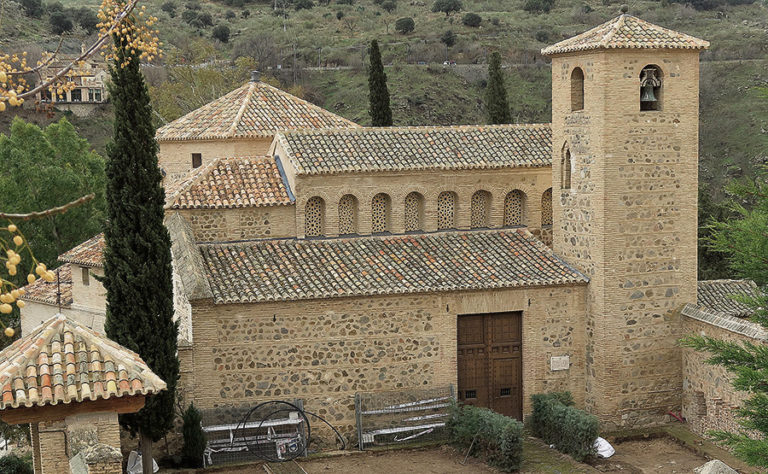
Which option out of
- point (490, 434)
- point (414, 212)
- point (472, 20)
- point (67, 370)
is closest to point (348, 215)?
point (414, 212)

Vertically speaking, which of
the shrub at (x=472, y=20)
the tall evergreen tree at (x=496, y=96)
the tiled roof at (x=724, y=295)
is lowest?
the tiled roof at (x=724, y=295)

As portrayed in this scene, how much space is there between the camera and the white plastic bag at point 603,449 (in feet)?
52.3

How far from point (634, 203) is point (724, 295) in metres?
5.73

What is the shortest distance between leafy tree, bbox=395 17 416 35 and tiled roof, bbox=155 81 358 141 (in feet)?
132

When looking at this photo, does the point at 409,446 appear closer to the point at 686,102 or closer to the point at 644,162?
the point at 644,162

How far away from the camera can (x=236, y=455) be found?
15555mm

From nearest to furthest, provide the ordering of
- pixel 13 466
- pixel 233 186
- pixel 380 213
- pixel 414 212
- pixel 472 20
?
pixel 13 466
pixel 233 186
pixel 380 213
pixel 414 212
pixel 472 20

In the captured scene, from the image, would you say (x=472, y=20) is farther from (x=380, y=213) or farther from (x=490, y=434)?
(x=490, y=434)

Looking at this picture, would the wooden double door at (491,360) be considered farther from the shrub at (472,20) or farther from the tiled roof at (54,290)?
the shrub at (472,20)

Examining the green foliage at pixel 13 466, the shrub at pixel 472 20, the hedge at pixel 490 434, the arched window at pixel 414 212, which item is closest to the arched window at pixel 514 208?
the arched window at pixel 414 212

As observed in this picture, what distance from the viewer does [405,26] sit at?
201 feet

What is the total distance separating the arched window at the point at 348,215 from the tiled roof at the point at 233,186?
3.51 ft

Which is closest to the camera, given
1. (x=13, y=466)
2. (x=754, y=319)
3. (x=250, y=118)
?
(x=754, y=319)

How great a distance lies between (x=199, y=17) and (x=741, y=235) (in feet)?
188
